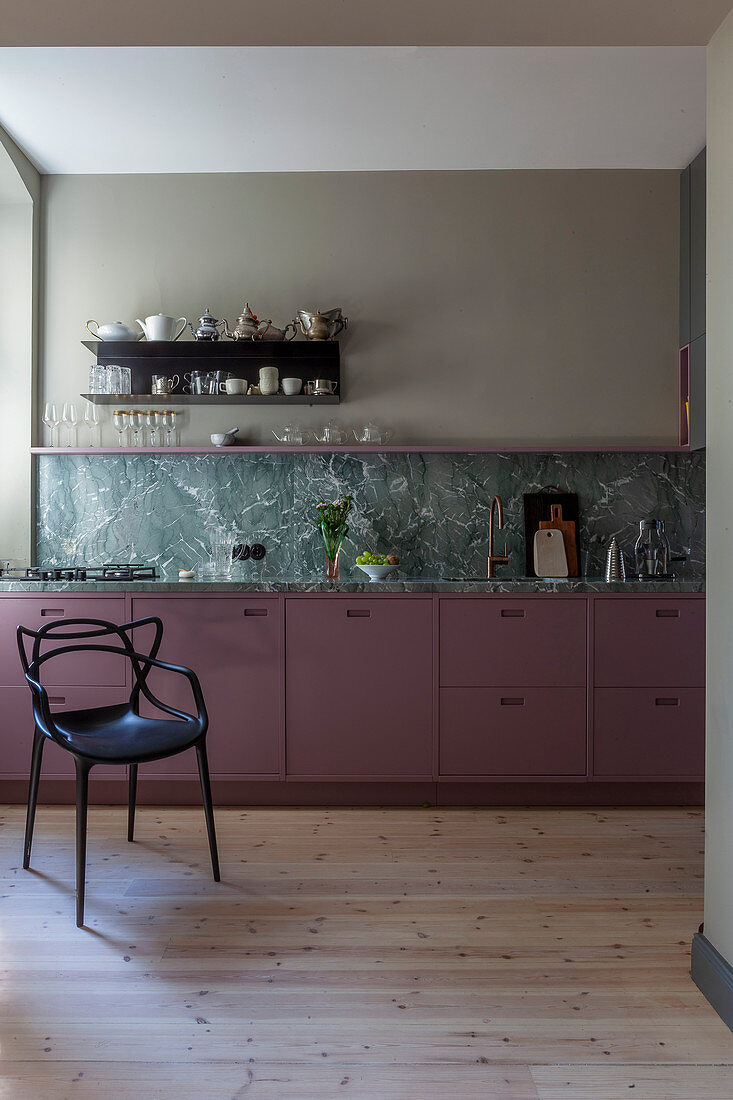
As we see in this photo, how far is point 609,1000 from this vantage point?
1837 mm

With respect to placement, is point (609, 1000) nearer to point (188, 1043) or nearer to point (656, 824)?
point (188, 1043)

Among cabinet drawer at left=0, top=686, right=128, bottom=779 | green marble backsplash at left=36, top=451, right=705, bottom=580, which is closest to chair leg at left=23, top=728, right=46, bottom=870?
cabinet drawer at left=0, top=686, right=128, bottom=779

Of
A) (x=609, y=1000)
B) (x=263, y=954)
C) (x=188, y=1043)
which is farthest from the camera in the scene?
(x=263, y=954)

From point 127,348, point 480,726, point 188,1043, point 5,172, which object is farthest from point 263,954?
point 5,172

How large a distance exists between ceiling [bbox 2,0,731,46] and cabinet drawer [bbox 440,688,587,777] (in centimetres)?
220

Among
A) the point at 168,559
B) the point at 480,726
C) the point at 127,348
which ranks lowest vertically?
the point at 480,726

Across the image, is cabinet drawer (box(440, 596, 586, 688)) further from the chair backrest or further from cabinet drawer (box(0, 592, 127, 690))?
cabinet drawer (box(0, 592, 127, 690))

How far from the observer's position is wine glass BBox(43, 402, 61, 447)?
3.59 metres

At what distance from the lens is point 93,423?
145 inches

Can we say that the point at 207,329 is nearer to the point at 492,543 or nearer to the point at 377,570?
the point at 377,570

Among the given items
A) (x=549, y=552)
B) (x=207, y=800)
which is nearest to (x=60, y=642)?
(x=207, y=800)

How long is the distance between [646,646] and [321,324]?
200 centimetres

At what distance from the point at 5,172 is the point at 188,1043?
353 centimetres

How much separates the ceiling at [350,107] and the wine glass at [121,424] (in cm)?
117
